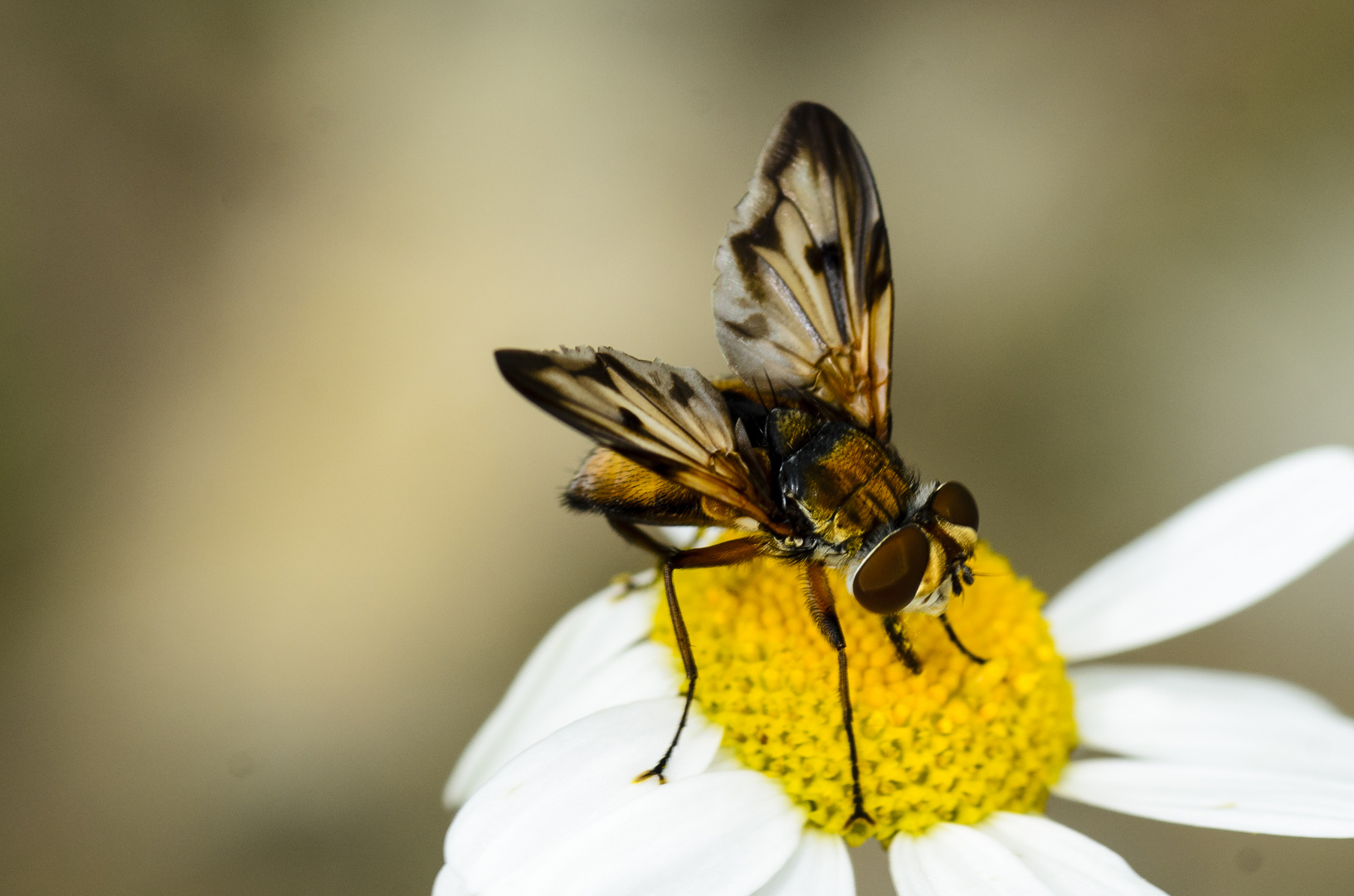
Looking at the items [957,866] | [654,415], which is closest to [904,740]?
[957,866]

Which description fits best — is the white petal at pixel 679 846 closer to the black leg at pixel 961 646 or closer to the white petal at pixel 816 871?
the white petal at pixel 816 871

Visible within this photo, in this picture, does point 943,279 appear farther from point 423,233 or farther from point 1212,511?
point 1212,511

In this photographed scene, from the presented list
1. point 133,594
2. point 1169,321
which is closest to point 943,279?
point 1169,321

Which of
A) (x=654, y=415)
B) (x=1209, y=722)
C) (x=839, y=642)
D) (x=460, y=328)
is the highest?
(x=460, y=328)

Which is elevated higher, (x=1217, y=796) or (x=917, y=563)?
(x=917, y=563)

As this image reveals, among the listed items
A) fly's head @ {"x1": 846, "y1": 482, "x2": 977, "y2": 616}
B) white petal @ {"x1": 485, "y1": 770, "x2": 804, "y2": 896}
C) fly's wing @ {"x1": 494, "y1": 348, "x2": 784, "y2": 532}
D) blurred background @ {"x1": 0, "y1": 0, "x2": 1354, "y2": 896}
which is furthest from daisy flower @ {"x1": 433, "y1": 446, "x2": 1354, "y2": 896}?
blurred background @ {"x1": 0, "y1": 0, "x2": 1354, "y2": 896}

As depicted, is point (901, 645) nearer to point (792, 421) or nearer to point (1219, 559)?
point (792, 421)

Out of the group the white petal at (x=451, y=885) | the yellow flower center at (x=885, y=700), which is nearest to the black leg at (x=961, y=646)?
the yellow flower center at (x=885, y=700)

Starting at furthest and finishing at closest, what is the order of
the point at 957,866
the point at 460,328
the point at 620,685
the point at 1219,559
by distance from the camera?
the point at 460,328
the point at 1219,559
the point at 620,685
the point at 957,866
